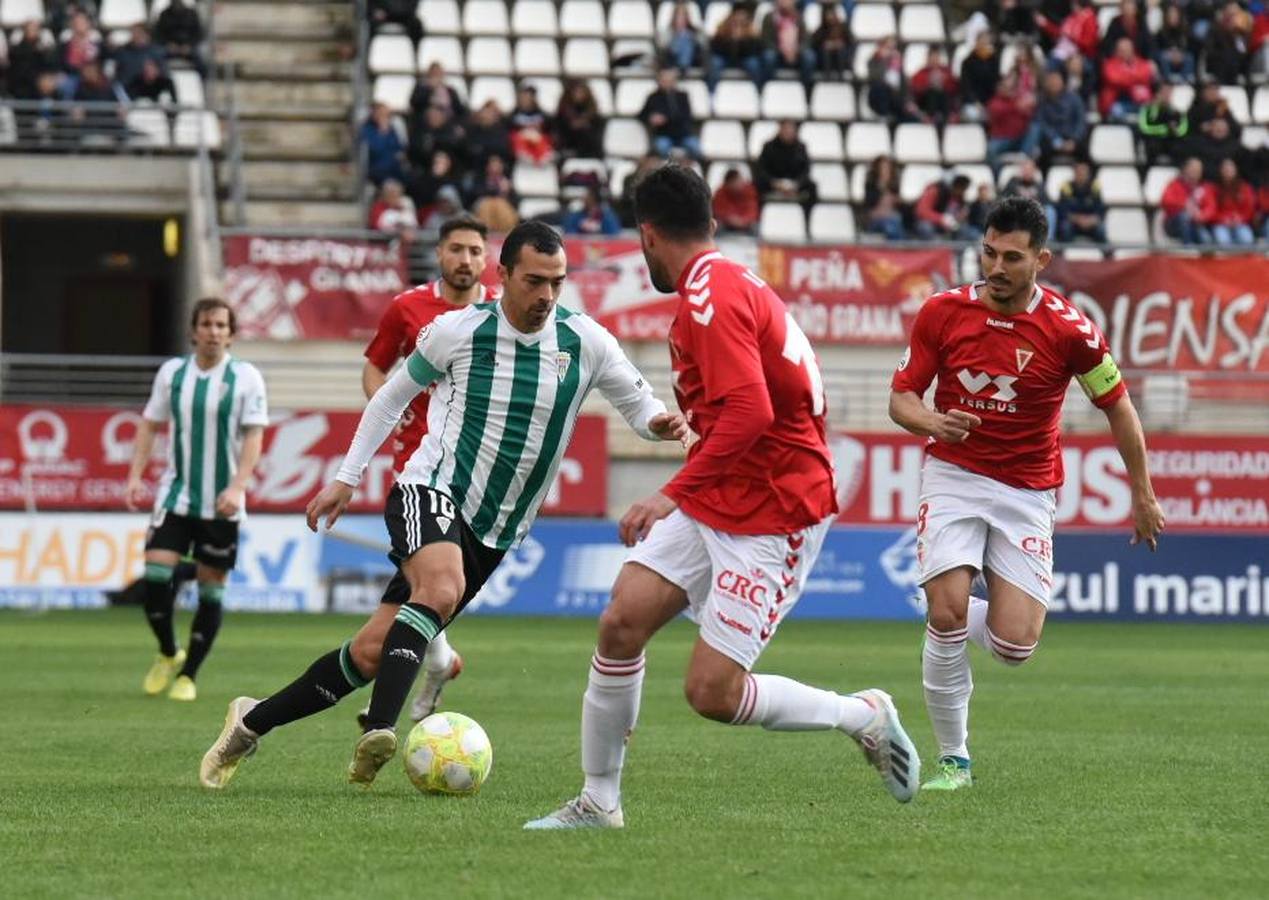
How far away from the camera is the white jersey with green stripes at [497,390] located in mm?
8797

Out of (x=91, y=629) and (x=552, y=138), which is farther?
(x=552, y=138)

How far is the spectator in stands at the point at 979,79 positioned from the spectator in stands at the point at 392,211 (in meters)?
7.53

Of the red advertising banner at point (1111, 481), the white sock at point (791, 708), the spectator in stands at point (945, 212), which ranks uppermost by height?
the white sock at point (791, 708)

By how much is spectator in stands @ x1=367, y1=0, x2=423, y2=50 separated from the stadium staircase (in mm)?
663

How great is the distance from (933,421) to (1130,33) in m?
22.3

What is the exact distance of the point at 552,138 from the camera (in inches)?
1098

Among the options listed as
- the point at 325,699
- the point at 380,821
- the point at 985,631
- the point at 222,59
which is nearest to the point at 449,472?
the point at 325,699

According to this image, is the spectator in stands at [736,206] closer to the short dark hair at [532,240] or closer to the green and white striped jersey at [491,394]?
the green and white striped jersey at [491,394]

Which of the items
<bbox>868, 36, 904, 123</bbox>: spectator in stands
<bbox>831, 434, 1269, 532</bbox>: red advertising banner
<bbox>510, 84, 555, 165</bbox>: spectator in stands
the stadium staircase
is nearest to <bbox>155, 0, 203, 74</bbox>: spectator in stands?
the stadium staircase

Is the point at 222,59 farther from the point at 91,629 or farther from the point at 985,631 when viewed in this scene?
the point at 985,631

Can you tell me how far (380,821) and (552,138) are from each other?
2067 centimetres

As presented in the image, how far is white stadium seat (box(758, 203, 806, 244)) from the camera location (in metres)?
27.1

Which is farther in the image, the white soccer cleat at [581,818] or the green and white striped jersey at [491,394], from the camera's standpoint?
the green and white striped jersey at [491,394]

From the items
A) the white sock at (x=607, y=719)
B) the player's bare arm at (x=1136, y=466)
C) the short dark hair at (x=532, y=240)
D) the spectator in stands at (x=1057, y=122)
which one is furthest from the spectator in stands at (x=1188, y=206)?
the white sock at (x=607, y=719)
